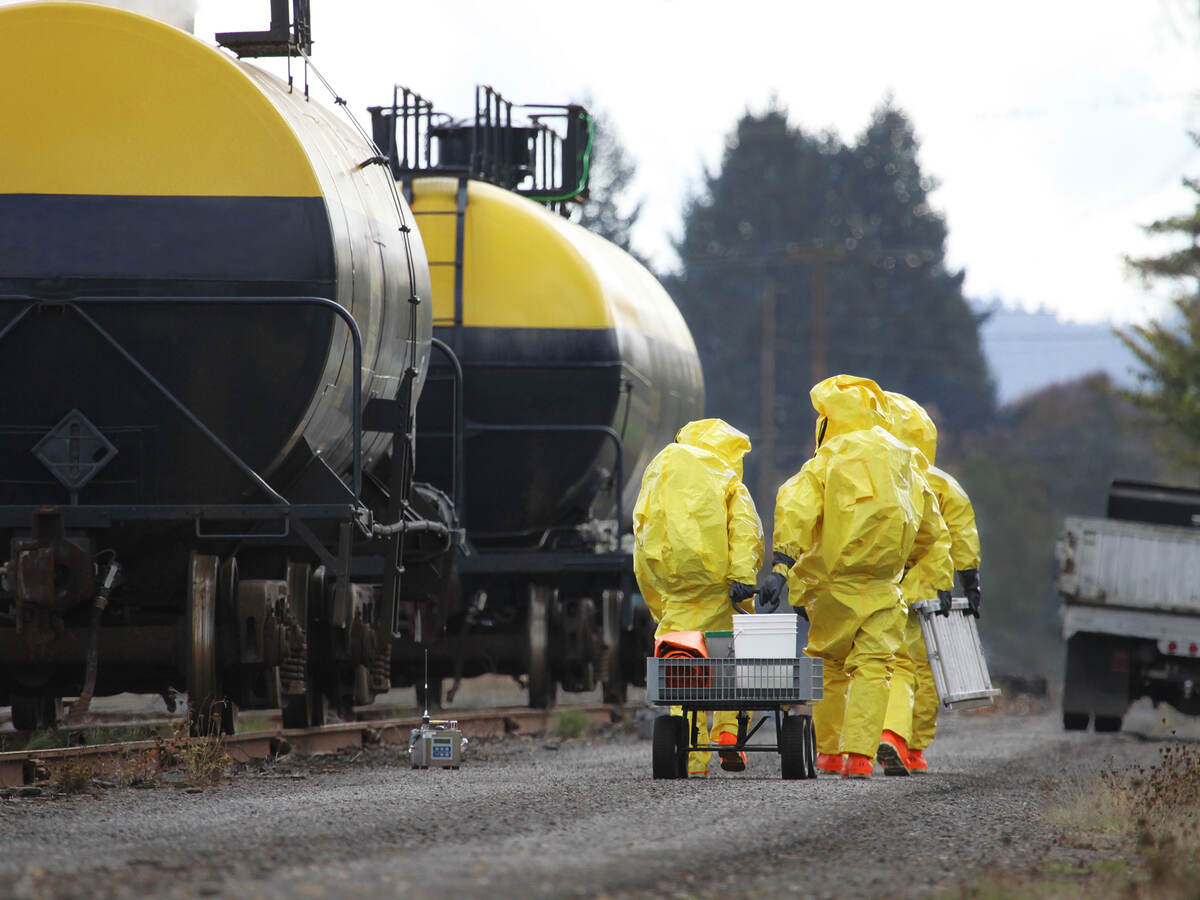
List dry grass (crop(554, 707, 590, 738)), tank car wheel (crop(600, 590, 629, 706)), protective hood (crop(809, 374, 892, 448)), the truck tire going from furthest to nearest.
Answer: the truck tire < tank car wheel (crop(600, 590, 629, 706)) < dry grass (crop(554, 707, 590, 738)) < protective hood (crop(809, 374, 892, 448))

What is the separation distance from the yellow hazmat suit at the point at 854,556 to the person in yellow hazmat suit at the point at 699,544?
8.7 inches

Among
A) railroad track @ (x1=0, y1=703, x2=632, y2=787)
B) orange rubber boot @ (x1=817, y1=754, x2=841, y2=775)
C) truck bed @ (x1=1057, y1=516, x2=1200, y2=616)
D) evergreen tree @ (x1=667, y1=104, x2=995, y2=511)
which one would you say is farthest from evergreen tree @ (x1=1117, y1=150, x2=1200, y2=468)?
evergreen tree @ (x1=667, y1=104, x2=995, y2=511)

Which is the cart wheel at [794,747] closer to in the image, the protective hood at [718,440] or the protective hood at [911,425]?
the protective hood at [718,440]

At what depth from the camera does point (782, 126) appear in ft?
215

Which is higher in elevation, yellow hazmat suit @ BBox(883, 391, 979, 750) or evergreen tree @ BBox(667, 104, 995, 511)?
evergreen tree @ BBox(667, 104, 995, 511)

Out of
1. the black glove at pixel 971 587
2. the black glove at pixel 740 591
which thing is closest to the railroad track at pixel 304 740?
the black glove at pixel 740 591

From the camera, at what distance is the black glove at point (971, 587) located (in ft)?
37.2

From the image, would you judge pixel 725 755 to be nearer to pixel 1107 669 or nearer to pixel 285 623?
pixel 285 623

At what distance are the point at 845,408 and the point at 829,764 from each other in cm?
191

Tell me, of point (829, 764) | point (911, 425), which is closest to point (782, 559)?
point (829, 764)

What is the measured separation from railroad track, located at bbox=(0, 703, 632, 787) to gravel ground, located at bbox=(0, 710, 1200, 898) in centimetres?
44

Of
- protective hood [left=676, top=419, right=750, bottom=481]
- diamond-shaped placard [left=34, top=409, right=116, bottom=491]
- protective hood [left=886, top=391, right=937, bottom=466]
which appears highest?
protective hood [left=886, top=391, right=937, bottom=466]

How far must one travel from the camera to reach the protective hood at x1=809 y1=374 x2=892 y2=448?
1040 cm

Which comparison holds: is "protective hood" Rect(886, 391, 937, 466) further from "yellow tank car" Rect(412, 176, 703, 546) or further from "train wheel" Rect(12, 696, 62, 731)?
"train wheel" Rect(12, 696, 62, 731)
